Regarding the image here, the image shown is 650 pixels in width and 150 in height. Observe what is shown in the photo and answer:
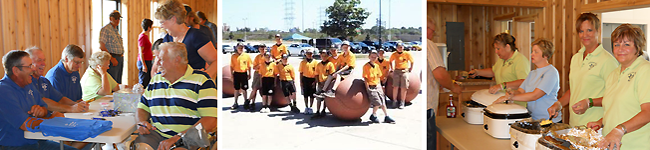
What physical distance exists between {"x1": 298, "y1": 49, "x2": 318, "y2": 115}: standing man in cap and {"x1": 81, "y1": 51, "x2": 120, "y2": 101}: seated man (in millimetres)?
1690

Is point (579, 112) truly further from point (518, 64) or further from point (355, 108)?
point (355, 108)

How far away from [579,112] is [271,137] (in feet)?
8.79

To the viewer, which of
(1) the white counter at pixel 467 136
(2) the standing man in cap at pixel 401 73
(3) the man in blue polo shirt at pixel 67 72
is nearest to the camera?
(1) the white counter at pixel 467 136

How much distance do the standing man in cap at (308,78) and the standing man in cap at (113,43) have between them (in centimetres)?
195

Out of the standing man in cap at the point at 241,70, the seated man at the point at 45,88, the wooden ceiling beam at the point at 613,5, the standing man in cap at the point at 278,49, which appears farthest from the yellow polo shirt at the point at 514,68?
the seated man at the point at 45,88

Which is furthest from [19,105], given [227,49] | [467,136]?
[467,136]

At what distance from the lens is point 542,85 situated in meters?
1.87

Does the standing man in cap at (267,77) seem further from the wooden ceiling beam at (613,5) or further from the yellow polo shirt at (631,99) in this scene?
the yellow polo shirt at (631,99)

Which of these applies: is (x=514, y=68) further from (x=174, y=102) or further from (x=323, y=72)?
(x=174, y=102)

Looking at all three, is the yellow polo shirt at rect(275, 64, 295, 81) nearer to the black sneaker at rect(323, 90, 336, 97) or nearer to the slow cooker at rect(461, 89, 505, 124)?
the black sneaker at rect(323, 90, 336, 97)

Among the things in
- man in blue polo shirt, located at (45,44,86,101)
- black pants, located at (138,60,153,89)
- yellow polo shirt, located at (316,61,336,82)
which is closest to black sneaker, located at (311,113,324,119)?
yellow polo shirt, located at (316,61,336,82)

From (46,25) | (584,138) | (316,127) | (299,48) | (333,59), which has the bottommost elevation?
(316,127)

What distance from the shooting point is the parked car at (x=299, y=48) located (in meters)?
3.65

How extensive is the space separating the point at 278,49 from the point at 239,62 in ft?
1.24
